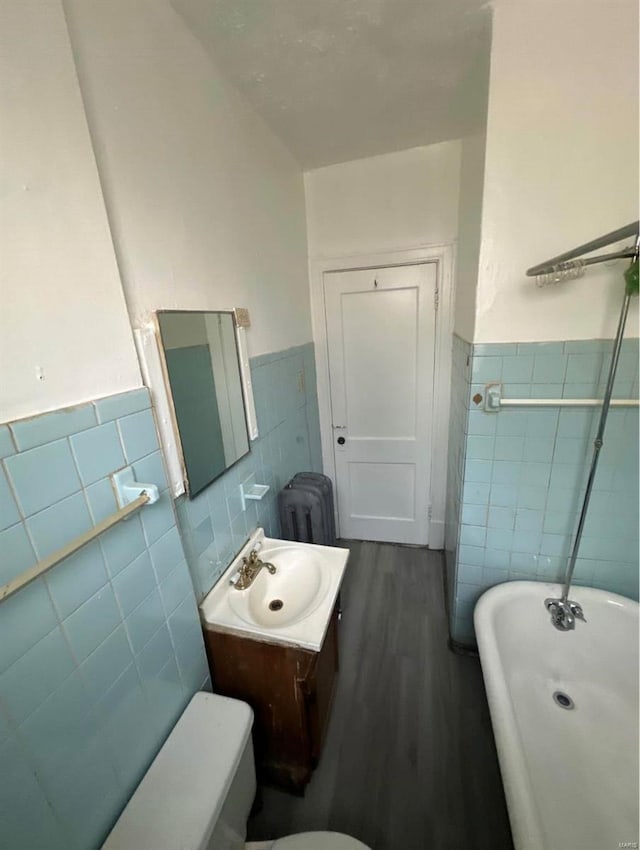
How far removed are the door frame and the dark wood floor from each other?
75 centimetres

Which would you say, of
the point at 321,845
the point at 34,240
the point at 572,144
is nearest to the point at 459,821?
the point at 321,845

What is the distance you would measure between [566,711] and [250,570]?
1.38 m

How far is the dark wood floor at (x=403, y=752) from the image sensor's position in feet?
3.87

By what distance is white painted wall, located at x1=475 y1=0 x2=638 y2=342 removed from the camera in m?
1.09

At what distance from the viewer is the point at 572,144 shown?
1161 millimetres

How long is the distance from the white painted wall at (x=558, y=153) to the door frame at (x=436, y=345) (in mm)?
773

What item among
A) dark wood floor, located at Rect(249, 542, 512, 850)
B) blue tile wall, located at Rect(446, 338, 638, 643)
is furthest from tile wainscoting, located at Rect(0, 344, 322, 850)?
blue tile wall, located at Rect(446, 338, 638, 643)

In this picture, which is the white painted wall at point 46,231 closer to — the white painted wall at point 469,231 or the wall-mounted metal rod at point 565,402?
the white painted wall at point 469,231

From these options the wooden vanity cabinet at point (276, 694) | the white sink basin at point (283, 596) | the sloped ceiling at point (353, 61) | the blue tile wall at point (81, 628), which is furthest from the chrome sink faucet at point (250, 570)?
the sloped ceiling at point (353, 61)

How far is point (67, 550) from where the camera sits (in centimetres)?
64

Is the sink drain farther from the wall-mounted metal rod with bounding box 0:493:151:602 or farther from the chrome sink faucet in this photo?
the wall-mounted metal rod with bounding box 0:493:151:602

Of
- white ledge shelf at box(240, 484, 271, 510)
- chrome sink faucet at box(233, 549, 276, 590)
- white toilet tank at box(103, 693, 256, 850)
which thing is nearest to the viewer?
white toilet tank at box(103, 693, 256, 850)

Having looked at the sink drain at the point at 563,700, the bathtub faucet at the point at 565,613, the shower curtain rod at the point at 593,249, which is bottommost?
the sink drain at the point at 563,700

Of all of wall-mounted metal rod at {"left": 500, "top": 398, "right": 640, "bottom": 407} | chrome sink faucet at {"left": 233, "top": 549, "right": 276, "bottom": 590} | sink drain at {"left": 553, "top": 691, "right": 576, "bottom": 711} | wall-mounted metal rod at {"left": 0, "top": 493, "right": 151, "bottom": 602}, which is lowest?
sink drain at {"left": 553, "top": 691, "right": 576, "bottom": 711}
